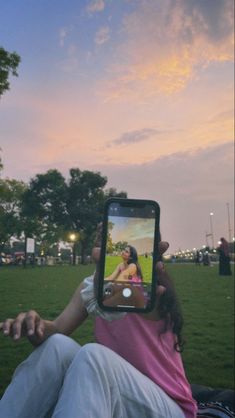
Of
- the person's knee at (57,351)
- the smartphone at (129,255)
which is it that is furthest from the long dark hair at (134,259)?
the person's knee at (57,351)

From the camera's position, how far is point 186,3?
3363mm

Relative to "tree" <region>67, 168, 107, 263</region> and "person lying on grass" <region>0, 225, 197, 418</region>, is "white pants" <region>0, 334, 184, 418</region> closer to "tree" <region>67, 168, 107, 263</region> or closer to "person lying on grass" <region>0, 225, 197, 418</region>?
"person lying on grass" <region>0, 225, 197, 418</region>

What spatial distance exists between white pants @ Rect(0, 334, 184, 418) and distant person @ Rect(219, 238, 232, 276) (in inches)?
306

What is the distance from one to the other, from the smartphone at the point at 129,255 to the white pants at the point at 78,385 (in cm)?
23

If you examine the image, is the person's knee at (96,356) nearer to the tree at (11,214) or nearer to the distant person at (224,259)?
the tree at (11,214)

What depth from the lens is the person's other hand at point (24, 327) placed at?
62.4 inches

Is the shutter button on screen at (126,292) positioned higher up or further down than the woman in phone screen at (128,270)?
further down

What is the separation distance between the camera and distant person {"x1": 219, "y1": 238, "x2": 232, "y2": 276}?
9.34m

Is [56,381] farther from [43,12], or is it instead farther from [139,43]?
[139,43]

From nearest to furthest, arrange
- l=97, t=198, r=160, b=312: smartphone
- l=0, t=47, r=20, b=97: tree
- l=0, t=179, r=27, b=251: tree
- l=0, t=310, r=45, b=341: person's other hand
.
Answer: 1. l=97, t=198, r=160, b=312: smartphone
2. l=0, t=310, r=45, b=341: person's other hand
3. l=0, t=179, r=27, b=251: tree
4. l=0, t=47, r=20, b=97: tree

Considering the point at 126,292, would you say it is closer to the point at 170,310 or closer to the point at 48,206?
the point at 170,310

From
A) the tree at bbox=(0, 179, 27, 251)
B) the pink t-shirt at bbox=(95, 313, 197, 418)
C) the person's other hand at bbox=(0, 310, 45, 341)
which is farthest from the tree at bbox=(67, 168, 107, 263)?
the person's other hand at bbox=(0, 310, 45, 341)

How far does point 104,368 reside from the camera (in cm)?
153

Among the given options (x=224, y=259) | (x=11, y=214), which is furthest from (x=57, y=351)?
(x=224, y=259)
